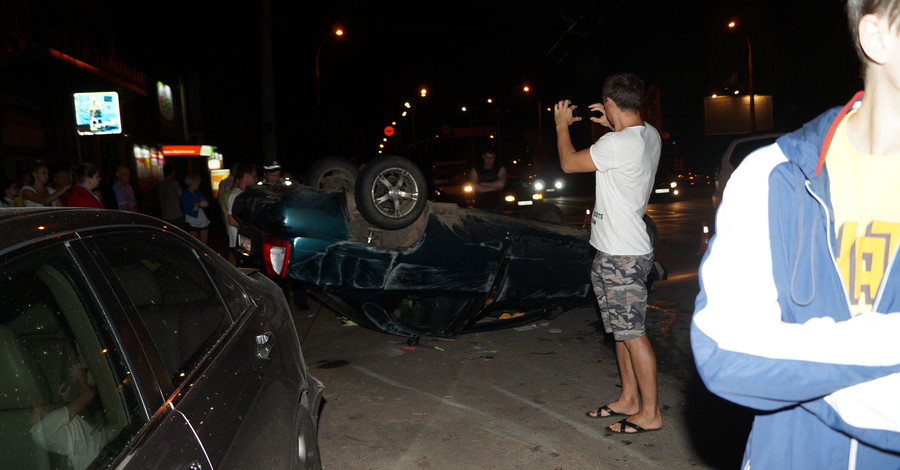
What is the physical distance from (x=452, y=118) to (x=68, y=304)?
69.0 meters

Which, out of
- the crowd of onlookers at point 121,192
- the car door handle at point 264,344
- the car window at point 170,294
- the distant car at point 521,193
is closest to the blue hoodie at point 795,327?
the car window at point 170,294

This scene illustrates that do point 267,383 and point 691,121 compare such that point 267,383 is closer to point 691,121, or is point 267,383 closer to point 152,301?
point 152,301

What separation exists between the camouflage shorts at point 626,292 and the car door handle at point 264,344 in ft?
6.67

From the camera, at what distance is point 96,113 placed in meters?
12.5

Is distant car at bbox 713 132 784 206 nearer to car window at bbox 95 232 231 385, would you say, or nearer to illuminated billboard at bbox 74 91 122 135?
car window at bbox 95 232 231 385

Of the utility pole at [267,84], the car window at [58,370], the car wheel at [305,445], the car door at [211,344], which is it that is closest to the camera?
the car window at [58,370]

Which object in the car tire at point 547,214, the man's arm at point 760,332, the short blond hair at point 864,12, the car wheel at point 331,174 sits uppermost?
the short blond hair at point 864,12

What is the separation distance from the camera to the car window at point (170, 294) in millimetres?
1904

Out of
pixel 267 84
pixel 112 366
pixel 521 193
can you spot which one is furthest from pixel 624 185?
pixel 521 193

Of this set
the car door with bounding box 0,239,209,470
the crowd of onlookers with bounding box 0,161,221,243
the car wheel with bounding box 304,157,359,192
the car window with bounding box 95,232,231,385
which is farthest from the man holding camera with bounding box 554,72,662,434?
the crowd of onlookers with bounding box 0,161,221,243

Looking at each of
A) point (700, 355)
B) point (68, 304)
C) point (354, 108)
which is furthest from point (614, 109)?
point (354, 108)

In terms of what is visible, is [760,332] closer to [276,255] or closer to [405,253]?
[405,253]

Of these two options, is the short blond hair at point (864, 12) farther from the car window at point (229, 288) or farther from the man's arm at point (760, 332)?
the car window at point (229, 288)

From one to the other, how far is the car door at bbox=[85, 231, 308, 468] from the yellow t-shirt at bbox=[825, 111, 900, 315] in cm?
149
